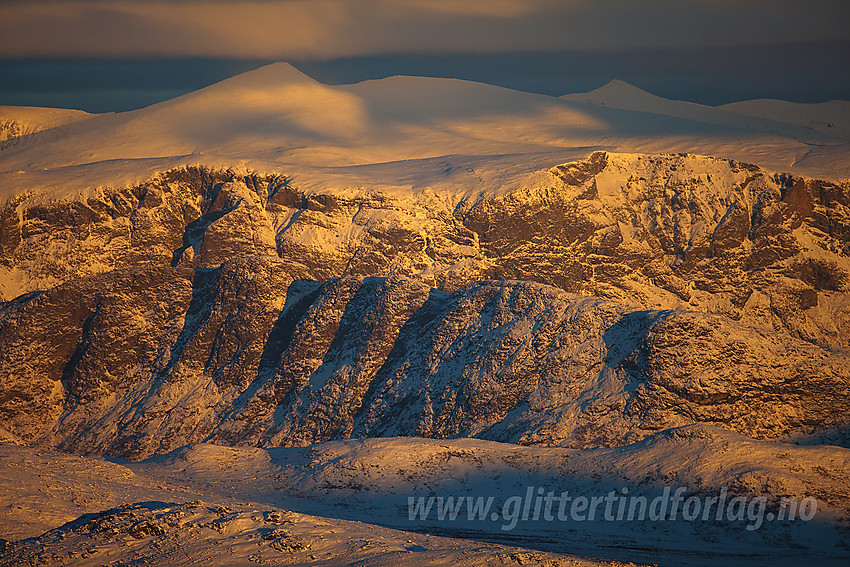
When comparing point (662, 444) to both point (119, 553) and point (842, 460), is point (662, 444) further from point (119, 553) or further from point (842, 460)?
point (119, 553)

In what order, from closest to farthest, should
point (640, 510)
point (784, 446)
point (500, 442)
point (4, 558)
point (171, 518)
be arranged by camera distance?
point (4, 558)
point (171, 518)
point (640, 510)
point (784, 446)
point (500, 442)

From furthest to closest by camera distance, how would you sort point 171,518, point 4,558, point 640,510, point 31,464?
point 640,510, point 31,464, point 171,518, point 4,558

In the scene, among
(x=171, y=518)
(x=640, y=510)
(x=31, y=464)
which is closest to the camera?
(x=171, y=518)

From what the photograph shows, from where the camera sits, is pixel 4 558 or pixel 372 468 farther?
pixel 372 468

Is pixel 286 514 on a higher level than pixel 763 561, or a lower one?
higher

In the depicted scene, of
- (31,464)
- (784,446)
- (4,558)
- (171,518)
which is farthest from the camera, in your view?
(784,446)

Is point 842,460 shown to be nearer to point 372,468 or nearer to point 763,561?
point 763,561

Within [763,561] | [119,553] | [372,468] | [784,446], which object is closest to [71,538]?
[119,553]

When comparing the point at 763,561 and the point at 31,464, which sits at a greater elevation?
the point at 31,464

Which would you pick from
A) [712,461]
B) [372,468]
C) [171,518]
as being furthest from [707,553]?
[171,518]
